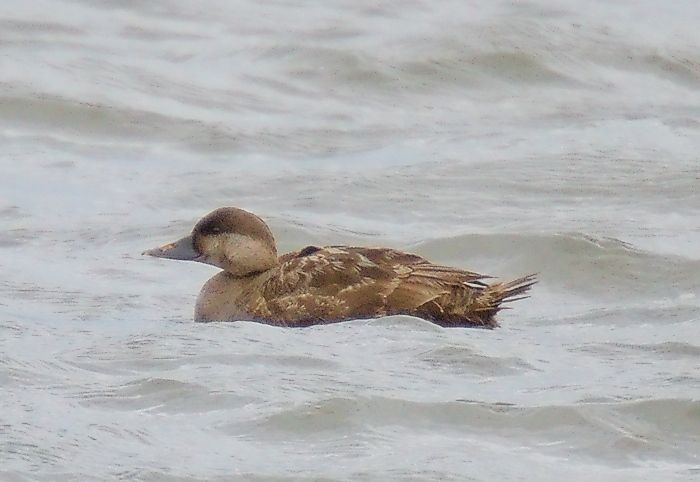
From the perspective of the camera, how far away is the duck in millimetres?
8344

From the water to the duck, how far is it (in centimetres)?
13

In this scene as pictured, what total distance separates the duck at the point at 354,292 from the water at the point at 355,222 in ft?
0.41

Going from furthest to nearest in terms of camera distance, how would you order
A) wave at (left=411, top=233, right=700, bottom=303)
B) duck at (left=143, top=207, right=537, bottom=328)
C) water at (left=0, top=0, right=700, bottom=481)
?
wave at (left=411, top=233, right=700, bottom=303) → duck at (left=143, top=207, right=537, bottom=328) → water at (left=0, top=0, right=700, bottom=481)

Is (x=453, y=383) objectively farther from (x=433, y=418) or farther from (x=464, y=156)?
(x=464, y=156)

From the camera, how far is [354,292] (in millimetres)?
8359

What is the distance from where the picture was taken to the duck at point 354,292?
8.34 m

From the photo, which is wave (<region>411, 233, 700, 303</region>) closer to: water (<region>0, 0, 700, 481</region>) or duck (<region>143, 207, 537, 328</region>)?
water (<region>0, 0, 700, 481</region>)

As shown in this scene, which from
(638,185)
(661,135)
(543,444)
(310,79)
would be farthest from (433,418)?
(310,79)

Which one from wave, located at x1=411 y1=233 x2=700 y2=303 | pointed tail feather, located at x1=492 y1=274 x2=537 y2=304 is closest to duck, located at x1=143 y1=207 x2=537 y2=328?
pointed tail feather, located at x1=492 y1=274 x2=537 y2=304

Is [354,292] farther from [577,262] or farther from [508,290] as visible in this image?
[577,262]

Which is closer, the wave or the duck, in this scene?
the duck

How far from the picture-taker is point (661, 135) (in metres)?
13.2

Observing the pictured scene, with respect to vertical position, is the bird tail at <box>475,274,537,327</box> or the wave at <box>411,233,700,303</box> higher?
the bird tail at <box>475,274,537,327</box>

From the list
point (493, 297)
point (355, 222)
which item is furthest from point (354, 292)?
point (355, 222)
